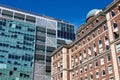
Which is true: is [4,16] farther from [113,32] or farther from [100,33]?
[113,32]

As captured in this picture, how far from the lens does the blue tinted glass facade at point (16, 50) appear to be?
278 feet

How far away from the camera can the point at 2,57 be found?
8438 centimetres

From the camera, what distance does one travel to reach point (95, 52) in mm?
56969

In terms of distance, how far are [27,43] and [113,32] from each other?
1926 inches

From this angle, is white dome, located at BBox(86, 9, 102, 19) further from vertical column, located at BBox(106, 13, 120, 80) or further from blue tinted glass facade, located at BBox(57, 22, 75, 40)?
blue tinted glass facade, located at BBox(57, 22, 75, 40)

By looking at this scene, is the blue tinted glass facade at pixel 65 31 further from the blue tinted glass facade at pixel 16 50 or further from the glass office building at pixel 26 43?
the blue tinted glass facade at pixel 16 50

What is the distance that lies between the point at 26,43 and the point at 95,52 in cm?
4111

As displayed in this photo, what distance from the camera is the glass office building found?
85.8 m

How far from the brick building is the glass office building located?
52.3 ft

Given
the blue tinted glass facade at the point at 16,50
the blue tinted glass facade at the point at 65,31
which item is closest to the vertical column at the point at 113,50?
the blue tinted glass facade at the point at 16,50

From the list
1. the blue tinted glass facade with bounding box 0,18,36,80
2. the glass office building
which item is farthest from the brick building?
the blue tinted glass facade with bounding box 0,18,36,80

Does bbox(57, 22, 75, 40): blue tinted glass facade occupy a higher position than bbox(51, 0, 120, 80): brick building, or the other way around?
bbox(57, 22, 75, 40): blue tinted glass facade

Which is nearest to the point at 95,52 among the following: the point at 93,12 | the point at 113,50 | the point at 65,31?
the point at 113,50

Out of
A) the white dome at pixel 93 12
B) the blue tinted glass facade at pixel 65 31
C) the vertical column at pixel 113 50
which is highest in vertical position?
the blue tinted glass facade at pixel 65 31
